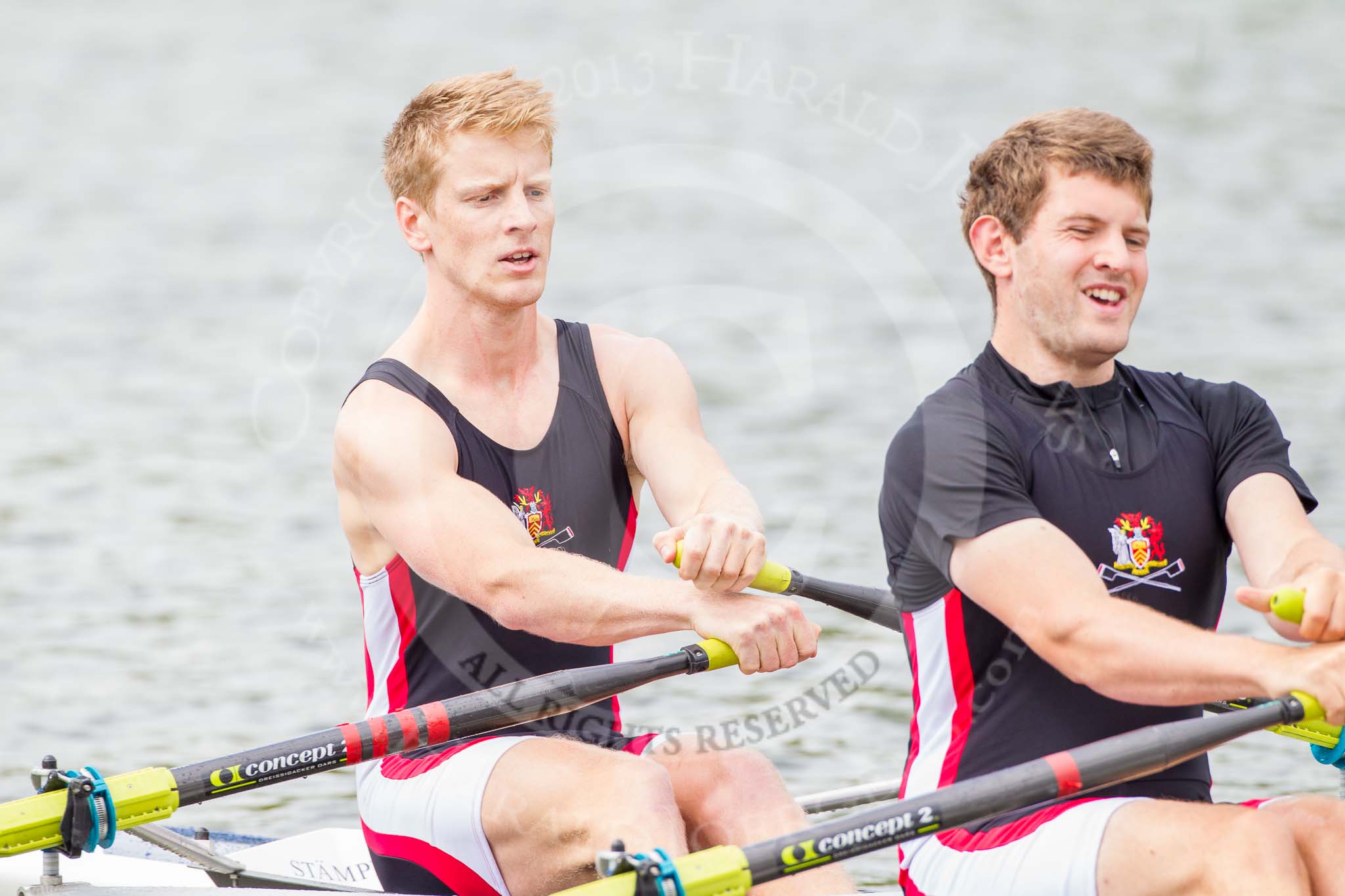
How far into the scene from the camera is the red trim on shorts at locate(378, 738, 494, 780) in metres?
4.30

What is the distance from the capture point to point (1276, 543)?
3854 millimetres

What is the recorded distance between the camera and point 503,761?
13.6 feet

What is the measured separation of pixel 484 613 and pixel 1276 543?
1.84 m

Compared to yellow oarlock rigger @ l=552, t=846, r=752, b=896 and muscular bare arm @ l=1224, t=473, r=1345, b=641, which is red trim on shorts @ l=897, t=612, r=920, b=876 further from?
muscular bare arm @ l=1224, t=473, r=1345, b=641

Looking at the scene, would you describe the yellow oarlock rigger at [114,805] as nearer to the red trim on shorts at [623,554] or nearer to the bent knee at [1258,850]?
the red trim on shorts at [623,554]

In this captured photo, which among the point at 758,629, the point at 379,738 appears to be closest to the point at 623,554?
the point at 758,629

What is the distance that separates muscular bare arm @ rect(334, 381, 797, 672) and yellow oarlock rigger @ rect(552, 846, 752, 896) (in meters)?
0.59

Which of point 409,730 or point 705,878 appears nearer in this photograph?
point 705,878

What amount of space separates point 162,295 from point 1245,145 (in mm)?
11172

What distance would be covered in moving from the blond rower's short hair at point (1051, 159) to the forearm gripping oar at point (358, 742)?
1153mm

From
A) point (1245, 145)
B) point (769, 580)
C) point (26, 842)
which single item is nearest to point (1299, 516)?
point (769, 580)

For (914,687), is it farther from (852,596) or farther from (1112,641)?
(852,596)

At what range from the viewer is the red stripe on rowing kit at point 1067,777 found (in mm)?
3523

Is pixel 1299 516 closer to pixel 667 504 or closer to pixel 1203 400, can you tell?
pixel 1203 400
